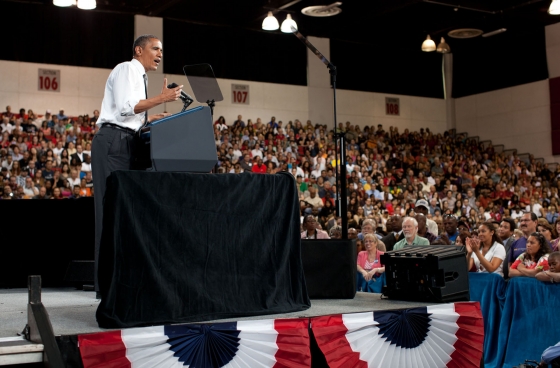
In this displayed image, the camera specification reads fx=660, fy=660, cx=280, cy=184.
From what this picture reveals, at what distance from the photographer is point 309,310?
12.7 ft

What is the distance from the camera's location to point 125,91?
367 centimetres

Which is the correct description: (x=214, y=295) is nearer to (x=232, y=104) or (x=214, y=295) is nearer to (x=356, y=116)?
(x=232, y=104)

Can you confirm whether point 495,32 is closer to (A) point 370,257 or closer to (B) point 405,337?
(A) point 370,257

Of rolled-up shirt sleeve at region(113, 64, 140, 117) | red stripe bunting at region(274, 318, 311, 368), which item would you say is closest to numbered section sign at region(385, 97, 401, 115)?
rolled-up shirt sleeve at region(113, 64, 140, 117)

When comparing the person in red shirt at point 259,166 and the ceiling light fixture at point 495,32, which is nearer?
the person in red shirt at point 259,166

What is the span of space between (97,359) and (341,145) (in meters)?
2.68

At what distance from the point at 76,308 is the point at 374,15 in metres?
15.6

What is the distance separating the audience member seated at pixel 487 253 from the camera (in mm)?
6508

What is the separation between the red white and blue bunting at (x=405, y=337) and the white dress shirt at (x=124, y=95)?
154 centimetres

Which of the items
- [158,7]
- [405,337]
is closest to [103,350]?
[405,337]

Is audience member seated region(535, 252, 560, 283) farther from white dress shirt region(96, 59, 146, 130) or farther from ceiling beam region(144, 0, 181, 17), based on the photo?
ceiling beam region(144, 0, 181, 17)

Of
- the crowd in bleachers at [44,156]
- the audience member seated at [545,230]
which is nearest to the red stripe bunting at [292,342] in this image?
the audience member seated at [545,230]

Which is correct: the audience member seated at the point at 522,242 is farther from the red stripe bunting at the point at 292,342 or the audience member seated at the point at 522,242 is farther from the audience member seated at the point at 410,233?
the red stripe bunting at the point at 292,342

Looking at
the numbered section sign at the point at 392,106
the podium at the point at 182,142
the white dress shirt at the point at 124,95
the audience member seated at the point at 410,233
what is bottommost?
the audience member seated at the point at 410,233
